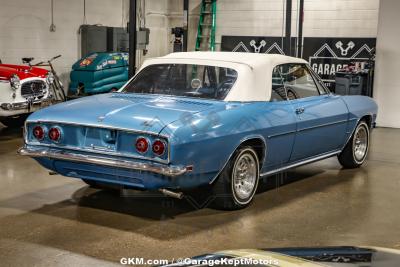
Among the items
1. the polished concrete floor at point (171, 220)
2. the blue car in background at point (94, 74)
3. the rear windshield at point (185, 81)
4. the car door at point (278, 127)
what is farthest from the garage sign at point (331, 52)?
the rear windshield at point (185, 81)

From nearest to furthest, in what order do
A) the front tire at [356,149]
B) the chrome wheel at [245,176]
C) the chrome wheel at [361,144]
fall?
the chrome wheel at [245,176]
the front tire at [356,149]
the chrome wheel at [361,144]

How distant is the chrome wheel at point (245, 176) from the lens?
18.3 feet

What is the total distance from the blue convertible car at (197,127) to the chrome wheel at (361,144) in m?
0.76

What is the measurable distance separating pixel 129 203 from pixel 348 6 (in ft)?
36.1

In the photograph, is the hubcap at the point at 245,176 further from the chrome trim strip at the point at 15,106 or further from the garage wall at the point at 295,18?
the garage wall at the point at 295,18

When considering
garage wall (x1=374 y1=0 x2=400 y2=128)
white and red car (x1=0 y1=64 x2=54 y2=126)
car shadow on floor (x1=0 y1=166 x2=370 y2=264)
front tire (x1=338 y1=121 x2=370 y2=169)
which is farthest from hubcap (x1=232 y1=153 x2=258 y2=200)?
garage wall (x1=374 y1=0 x2=400 y2=128)

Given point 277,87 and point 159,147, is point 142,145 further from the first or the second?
point 277,87

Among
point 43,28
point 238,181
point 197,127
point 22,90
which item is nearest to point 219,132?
point 197,127

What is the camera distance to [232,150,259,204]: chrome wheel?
5575mm

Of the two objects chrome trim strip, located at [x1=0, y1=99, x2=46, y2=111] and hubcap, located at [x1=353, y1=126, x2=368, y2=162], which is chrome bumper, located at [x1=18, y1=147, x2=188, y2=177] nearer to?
hubcap, located at [x1=353, y1=126, x2=368, y2=162]

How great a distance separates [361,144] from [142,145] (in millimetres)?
3911

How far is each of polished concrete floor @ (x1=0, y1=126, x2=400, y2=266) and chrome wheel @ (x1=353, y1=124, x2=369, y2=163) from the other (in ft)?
1.79

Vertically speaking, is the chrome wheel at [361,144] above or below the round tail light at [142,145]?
below

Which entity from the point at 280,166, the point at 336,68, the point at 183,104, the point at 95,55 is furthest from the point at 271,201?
the point at 336,68
